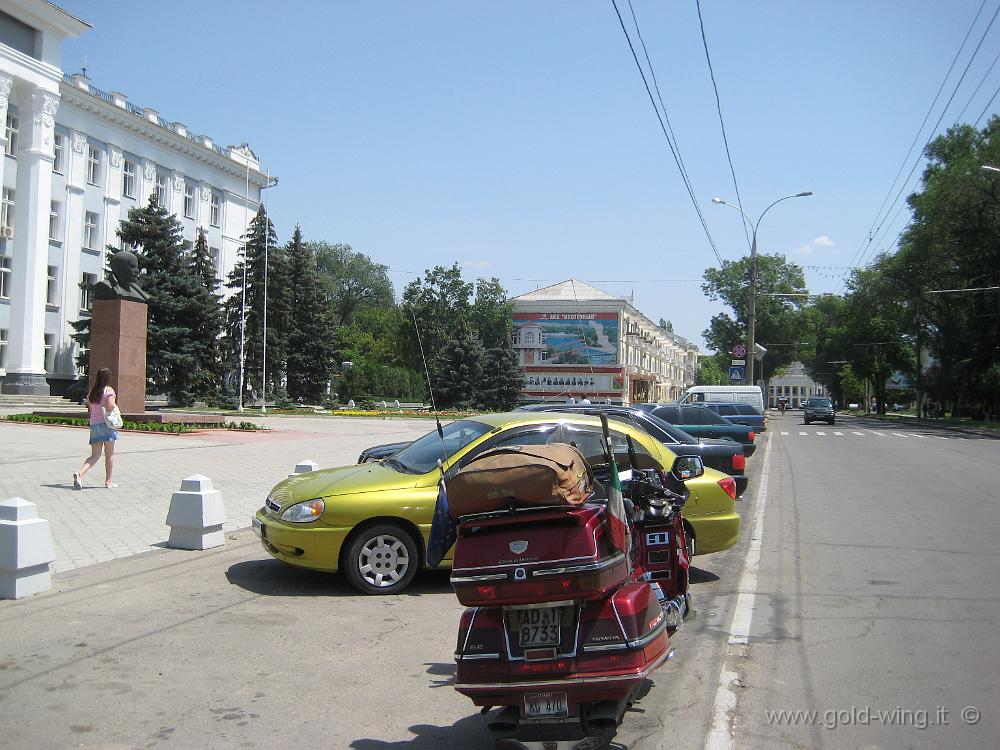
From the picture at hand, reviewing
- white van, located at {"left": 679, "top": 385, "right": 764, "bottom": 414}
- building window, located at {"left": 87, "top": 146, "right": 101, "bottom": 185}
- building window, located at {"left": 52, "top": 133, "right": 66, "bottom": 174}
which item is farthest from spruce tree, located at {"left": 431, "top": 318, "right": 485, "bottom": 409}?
white van, located at {"left": 679, "top": 385, "right": 764, "bottom": 414}

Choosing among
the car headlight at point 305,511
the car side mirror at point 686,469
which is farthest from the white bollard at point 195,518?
the car side mirror at point 686,469

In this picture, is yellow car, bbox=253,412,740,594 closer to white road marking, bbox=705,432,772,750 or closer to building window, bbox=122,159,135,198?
white road marking, bbox=705,432,772,750

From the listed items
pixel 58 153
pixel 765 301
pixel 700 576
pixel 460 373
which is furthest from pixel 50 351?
pixel 765 301

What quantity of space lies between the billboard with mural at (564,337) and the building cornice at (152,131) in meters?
27.2

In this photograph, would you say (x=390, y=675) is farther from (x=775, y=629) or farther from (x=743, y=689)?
(x=775, y=629)

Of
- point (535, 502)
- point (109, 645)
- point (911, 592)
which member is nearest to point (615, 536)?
point (535, 502)

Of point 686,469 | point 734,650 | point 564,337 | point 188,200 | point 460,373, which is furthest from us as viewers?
point 564,337

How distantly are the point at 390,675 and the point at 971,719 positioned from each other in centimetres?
335

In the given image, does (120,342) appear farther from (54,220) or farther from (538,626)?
(54,220)

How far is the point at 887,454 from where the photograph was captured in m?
25.8

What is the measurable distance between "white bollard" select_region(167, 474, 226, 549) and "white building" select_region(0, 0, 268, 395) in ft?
128

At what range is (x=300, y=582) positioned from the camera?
25.4 feet

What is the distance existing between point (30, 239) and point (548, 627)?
4693 centimetres

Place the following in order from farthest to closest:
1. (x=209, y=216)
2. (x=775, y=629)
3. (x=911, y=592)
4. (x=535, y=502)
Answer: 1. (x=209, y=216)
2. (x=911, y=592)
3. (x=775, y=629)
4. (x=535, y=502)
